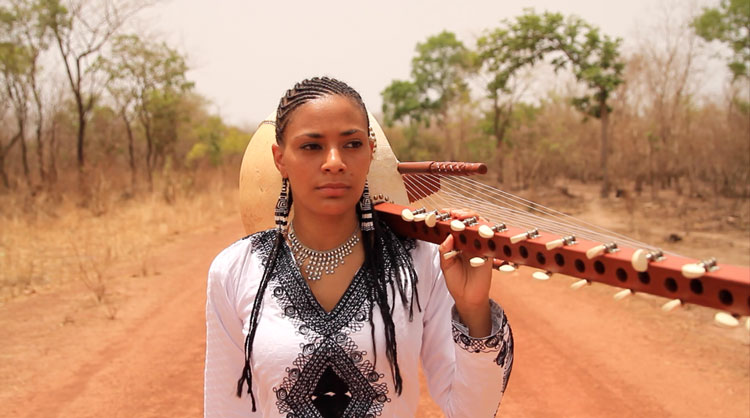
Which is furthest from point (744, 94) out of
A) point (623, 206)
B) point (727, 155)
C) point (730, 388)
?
point (730, 388)

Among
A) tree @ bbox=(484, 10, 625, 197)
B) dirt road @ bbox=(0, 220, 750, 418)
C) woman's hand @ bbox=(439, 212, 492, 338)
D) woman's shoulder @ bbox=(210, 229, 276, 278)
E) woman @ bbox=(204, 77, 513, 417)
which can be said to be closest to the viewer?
woman's hand @ bbox=(439, 212, 492, 338)

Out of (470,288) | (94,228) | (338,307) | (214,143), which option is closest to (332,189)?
(338,307)

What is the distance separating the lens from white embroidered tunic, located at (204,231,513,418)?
5.31ft

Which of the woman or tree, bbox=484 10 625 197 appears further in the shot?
tree, bbox=484 10 625 197

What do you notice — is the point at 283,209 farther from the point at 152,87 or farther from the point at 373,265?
the point at 152,87

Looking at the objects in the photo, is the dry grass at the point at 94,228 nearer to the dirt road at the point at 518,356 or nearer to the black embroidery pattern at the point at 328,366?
the dirt road at the point at 518,356

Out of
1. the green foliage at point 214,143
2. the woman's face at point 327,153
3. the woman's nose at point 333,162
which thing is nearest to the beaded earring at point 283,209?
the woman's face at point 327,153

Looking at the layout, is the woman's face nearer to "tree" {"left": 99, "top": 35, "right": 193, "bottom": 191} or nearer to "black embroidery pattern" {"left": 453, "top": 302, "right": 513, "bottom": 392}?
"black embroidery pattern" {"left": 453, "top": 302, "right": 513, "bottom": 392}

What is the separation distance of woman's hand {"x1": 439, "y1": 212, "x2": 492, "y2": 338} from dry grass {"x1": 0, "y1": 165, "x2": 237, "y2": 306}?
5.57m

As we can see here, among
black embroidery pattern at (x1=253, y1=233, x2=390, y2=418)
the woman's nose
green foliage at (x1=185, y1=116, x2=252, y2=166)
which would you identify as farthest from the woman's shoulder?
green foliage at (x1=185, y1=116, x2=252, y2=166)

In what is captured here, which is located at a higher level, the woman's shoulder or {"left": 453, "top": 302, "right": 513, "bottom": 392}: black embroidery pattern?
the woman's shoulder

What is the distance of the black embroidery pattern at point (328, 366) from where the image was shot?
1.62m

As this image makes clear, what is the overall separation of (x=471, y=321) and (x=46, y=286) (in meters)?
7.34

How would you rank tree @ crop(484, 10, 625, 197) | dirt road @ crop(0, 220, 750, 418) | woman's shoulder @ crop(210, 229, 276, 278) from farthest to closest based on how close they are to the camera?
tree @ crop(484, 10, 625, 197) → dirt road @ crop(0, 220, 750, 418) → woman's shoulder @ crop(210, 229, 276, 278)
